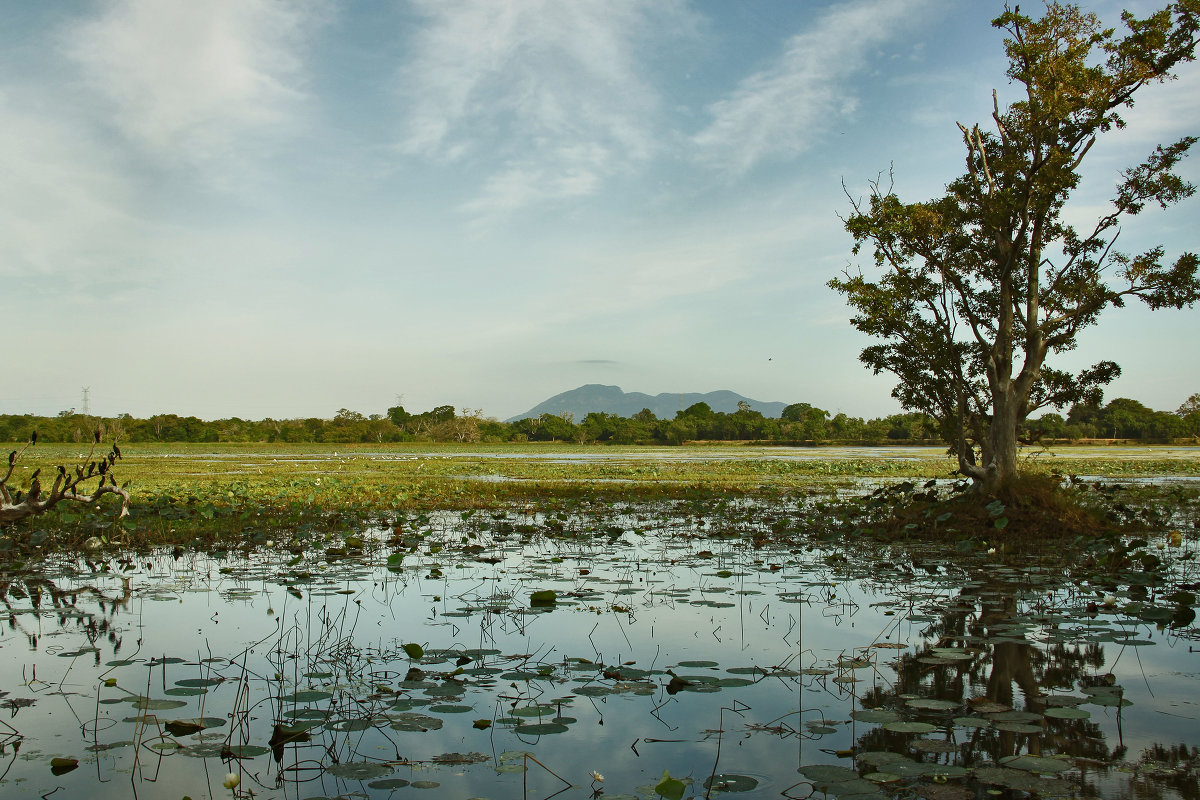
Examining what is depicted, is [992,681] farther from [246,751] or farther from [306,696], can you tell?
[246,751]

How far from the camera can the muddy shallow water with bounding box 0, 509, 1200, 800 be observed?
3238 millimetres

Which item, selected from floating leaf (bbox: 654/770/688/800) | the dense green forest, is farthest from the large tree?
the dense green forest

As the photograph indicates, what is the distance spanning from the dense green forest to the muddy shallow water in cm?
7085

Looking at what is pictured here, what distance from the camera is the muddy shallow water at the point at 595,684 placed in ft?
10.6

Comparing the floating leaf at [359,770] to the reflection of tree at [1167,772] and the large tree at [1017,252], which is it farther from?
the large tree at [1017,252]

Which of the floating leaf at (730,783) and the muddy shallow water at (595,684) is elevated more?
the floating leaf at (730,783)

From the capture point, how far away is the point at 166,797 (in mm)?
3066

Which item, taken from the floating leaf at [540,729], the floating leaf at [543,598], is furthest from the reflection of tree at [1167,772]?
the floating leaf at [543,598]

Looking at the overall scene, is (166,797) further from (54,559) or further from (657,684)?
(54,559)

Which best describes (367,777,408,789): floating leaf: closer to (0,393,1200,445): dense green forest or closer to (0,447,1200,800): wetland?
(0,447,1200,800): wetland

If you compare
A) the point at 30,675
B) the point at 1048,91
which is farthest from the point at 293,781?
A: the point at 1048,91

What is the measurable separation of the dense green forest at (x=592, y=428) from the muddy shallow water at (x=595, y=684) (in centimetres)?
7085

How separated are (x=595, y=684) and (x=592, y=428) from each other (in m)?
101

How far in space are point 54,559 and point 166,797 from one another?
26.3ft
